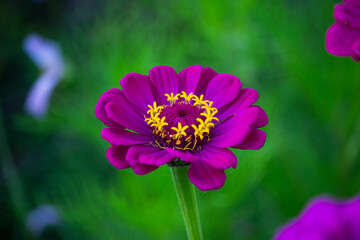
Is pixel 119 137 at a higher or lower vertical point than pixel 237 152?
higher

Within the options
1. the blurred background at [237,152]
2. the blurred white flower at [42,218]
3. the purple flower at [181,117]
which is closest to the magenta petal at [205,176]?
the purple flower at [181,117]

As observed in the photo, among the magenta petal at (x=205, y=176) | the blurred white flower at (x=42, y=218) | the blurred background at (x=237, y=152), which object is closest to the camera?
the magenta petal at (x=205, y=176)

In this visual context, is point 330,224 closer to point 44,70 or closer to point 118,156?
point 118,156

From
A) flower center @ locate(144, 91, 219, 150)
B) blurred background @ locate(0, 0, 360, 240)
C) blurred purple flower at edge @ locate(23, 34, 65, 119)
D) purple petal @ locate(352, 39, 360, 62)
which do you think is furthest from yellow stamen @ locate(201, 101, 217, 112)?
blurred purple flower at edge @ locate(23, 34, 65, 119)

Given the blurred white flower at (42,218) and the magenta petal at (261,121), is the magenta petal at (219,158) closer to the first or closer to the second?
the magenta petal at (261,121)


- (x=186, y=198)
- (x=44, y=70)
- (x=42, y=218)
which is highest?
(x=44, y=70)

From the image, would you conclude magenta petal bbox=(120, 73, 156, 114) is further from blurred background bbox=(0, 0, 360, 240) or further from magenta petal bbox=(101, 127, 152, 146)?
blurred background bbox=(0, 0, 360, 240)

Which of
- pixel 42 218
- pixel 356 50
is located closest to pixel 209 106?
pixel 356 50
